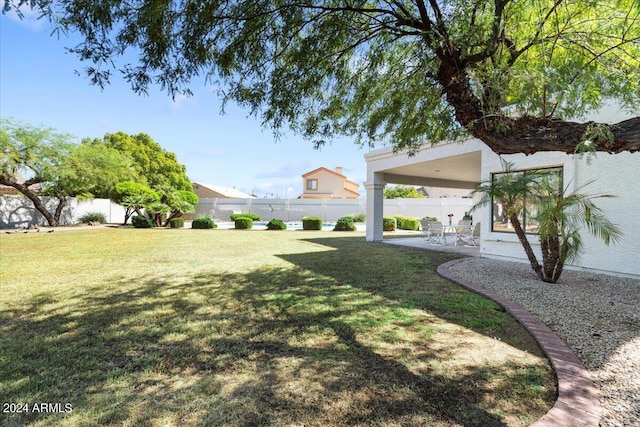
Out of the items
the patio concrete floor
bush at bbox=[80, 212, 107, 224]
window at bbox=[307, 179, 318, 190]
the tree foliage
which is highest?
window at bbox=[307, 179, 318, 190]

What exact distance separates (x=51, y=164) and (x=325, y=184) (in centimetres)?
3172

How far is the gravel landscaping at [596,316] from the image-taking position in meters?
2.72

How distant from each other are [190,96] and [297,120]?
187 cm

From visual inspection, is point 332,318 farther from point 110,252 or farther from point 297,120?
point 110,252

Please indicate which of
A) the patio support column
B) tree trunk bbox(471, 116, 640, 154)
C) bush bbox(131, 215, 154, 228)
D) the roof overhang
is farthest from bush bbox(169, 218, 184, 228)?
tree trunk bbox(471, 116, 640, 154)

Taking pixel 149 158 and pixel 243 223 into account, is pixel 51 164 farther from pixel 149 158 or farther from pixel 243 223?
pixel 149 158

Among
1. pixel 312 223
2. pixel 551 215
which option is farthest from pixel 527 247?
pixel 312 223

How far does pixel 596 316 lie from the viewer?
15.1 feet

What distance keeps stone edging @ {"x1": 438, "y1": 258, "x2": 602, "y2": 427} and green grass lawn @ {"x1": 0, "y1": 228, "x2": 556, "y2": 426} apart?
101 millimetres

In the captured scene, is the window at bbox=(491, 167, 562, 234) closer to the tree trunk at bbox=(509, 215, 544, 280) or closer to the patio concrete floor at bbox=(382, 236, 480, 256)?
the tree trunk at bbox=(509, 215, 544, 280)

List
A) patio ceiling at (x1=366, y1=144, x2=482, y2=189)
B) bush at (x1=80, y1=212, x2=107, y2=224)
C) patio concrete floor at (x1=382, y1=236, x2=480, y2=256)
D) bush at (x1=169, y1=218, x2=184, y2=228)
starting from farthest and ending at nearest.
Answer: bush at (x1=169, y1=218, x2=184, y2=228)
bush at (x1=80, y1=212, x2=107, y2=224)
patio concrete floor at (x1=382, y1=236, x2=480, y2=256)
patio ceiling at (x1=366, y1=144, x2=482, y2=189)

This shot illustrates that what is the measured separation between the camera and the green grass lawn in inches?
95.8

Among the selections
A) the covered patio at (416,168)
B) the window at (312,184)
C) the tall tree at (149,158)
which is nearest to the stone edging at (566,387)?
the covered patio at (416,168)

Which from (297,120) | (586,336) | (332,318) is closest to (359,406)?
(332,318)
